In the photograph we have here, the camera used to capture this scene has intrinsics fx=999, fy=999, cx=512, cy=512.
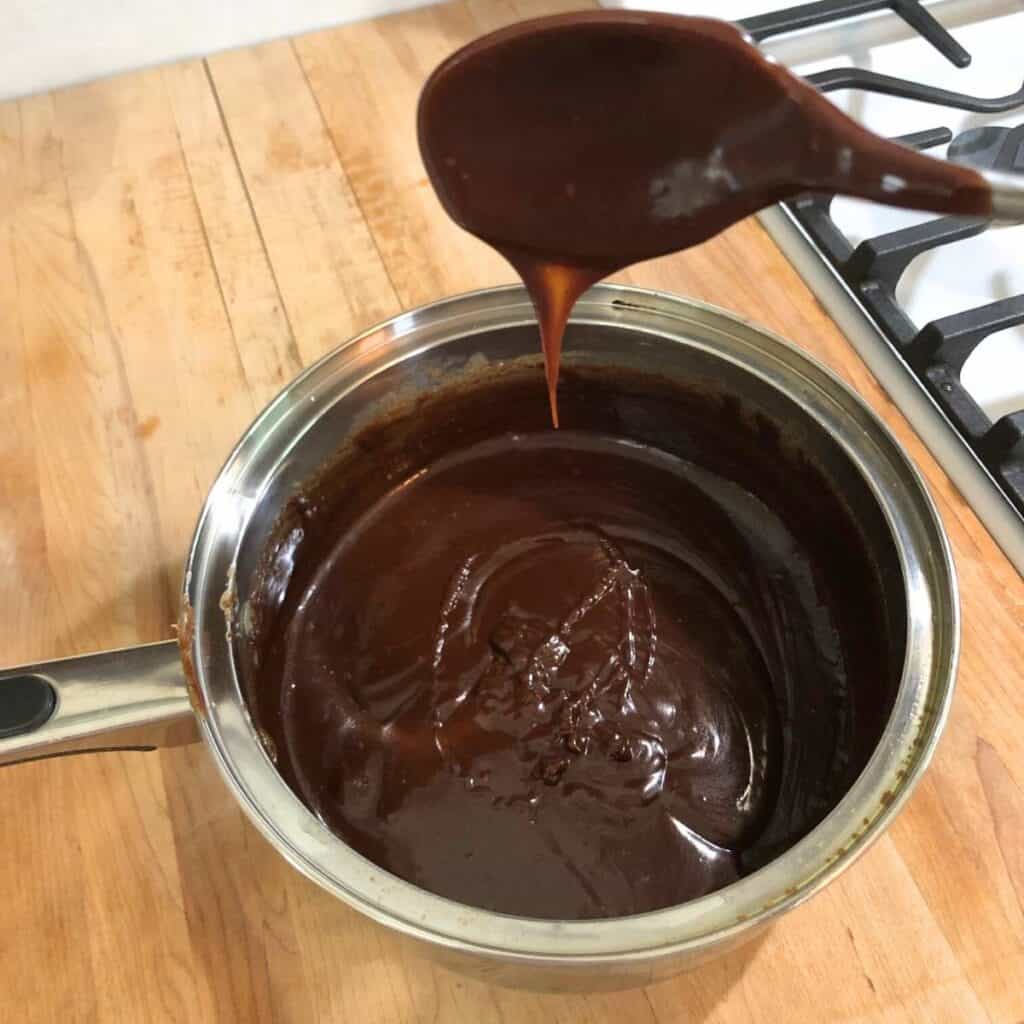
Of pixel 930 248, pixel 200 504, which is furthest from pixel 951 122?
pixel 200 504

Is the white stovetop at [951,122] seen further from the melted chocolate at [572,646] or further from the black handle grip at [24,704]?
the black handle grip at [24,704]

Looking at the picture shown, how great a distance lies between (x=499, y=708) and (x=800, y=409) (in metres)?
0.32

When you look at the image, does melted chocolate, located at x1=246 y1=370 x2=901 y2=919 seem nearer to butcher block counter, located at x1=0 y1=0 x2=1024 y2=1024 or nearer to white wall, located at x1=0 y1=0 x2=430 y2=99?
butcher block counter, located at x1=0 y1=0 x2=1024 y2=1024

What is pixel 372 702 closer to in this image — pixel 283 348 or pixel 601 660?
pixel 601 660

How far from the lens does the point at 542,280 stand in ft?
2.20

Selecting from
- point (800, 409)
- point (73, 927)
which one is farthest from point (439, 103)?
point (73, 927)

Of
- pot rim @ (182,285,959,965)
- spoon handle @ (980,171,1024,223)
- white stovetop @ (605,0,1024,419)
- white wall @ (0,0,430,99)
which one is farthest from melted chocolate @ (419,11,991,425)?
white wall @ (0,0,430,99)

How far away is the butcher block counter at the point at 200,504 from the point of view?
67 centimetres

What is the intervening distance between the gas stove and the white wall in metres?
0.40

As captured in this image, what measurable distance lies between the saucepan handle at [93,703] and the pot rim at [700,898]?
20 mm

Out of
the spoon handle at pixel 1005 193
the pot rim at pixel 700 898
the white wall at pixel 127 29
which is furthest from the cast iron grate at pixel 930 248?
the white wall at pixel 127 29

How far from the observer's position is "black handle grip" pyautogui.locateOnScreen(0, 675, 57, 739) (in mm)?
575

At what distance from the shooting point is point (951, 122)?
3.54ft

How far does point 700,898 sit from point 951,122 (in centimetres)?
91
